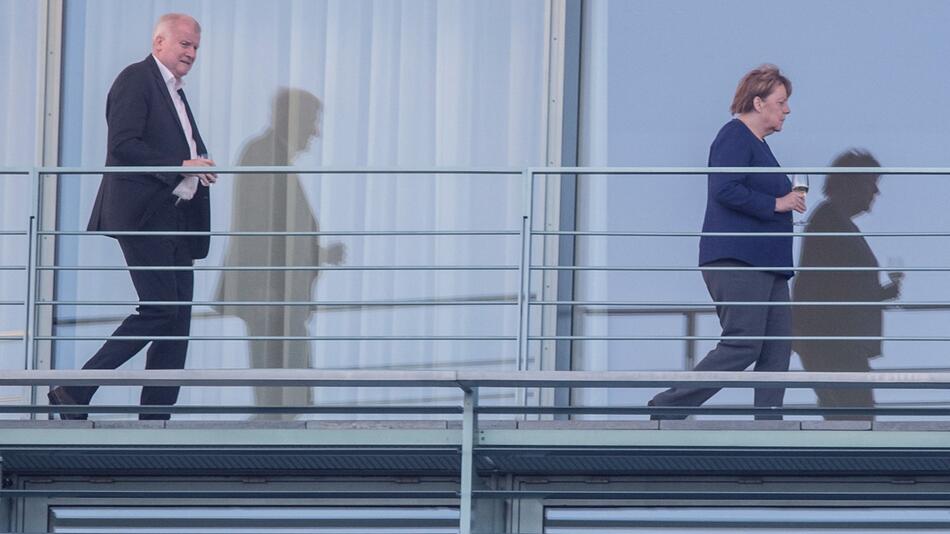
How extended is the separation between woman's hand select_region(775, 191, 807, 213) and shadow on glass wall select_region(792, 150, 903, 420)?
3.41 ft

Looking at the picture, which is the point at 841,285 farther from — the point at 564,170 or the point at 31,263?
the point at 31,263

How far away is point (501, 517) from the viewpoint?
7.04m

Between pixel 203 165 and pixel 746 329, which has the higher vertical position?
pixel 203 165

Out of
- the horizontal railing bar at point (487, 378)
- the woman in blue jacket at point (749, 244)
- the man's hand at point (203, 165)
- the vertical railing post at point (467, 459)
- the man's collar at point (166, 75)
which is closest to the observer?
the horizontal railing bar at point (487, 378)

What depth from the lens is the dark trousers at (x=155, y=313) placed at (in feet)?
22.1

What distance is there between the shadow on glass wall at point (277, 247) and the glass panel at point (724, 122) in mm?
1114

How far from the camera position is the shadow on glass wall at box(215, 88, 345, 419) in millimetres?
7621

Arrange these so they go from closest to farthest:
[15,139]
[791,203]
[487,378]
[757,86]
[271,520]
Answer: [487,378] < [791,203] < [757,86] < [271,520] < [15,139]

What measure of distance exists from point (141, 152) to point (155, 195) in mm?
194

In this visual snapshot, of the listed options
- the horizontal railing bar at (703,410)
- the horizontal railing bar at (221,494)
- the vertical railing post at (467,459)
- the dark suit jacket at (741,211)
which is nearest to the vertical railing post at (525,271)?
the horizontal railing bar at (703,410)

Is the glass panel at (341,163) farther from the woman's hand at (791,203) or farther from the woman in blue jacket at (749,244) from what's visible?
the woman's hand at (791,203)

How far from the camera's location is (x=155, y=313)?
22.2 feet

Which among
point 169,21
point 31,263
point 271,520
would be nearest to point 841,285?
point 271,520

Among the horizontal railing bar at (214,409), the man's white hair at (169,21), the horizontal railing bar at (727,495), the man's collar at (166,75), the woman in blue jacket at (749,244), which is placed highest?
the man's white hair at (169,21)
